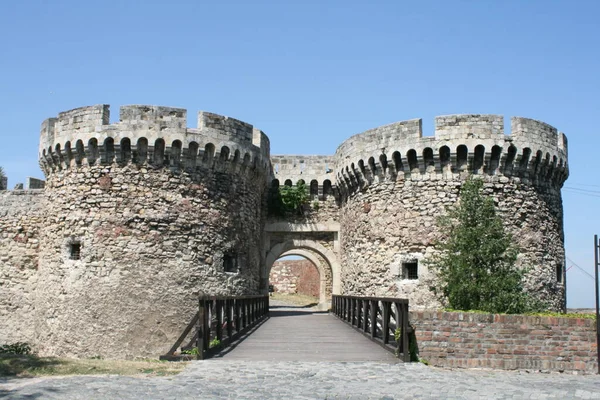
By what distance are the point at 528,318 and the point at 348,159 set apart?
28.9ft

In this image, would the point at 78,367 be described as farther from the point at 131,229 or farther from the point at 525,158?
the point at 525,158

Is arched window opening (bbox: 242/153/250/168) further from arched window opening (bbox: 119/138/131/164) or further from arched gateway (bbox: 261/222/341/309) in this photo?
arched gateway (bbox: 261/222/341/309)

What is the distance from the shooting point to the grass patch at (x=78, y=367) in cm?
782

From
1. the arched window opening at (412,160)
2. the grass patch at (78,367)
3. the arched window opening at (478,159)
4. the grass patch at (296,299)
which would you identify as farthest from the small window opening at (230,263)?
the grass patch at (296,299)

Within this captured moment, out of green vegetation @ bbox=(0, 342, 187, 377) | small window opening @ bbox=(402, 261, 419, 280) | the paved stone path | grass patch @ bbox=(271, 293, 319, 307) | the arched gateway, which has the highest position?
the arched gateway

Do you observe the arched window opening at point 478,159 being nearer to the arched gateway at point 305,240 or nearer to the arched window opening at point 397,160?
the arched window opening at point 397,160

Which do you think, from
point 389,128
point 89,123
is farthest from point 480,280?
point 89,123

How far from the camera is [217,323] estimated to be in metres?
10.5

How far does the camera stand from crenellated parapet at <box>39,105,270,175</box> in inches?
597

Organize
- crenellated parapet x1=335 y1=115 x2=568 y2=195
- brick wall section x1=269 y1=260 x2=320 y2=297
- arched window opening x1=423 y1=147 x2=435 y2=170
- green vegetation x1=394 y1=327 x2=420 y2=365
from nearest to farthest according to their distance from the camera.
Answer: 1. green vegetation x1=394 y1=327 x2=420 y2=365
2. crenellated parapet x1=335 y1=115 x2=568 y2=195
3. arched window opening x1=423 y1=147 x2=435 y2=170
4. brick wall section x1=269 y1=260 x2=320 y2=297

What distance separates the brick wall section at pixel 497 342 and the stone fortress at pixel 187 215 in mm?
5398

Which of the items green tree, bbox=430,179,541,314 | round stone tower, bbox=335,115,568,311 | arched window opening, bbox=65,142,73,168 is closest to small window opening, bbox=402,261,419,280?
round stone tower, bbox=335,115,568,311

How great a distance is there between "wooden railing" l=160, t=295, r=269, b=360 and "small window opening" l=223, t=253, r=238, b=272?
1.00m

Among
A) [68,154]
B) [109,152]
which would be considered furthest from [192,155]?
[68,154]
